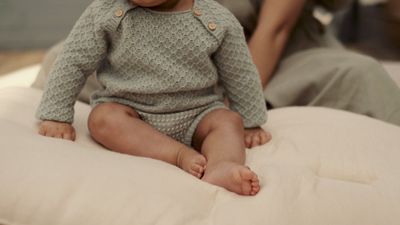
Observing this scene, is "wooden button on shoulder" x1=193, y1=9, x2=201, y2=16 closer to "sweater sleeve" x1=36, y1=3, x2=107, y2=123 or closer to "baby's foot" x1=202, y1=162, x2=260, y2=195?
"sweater sleeve" x1=36, y1=3, x2=107, y2=123

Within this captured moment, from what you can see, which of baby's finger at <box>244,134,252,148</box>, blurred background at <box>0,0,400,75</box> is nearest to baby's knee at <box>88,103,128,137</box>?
baby's finger at <box>244,134,252,148</box>

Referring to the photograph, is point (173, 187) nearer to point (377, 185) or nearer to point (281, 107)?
point (377, 185)

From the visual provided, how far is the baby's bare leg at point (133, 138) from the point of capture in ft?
2.76

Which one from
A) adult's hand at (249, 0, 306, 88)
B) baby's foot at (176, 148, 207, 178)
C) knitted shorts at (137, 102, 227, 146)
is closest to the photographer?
baby's foot at (176, 148, 207, 178)

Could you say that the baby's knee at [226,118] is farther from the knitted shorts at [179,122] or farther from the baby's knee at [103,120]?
the baby's knee at [103,120]

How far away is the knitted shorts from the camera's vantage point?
93cm

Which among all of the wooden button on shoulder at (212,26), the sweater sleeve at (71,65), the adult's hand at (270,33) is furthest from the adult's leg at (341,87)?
the sweater sleeve at (71,65)

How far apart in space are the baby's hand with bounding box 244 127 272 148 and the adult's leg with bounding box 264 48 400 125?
26cm

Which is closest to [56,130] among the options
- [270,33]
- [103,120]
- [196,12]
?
[103,120]

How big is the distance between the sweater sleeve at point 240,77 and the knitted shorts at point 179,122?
5cm

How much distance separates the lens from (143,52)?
35.1 inches

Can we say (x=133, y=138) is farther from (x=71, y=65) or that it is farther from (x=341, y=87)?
(x=341, y=87)

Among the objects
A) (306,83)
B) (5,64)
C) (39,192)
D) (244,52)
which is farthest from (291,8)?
(5,64)

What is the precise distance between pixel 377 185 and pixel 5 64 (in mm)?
2120
